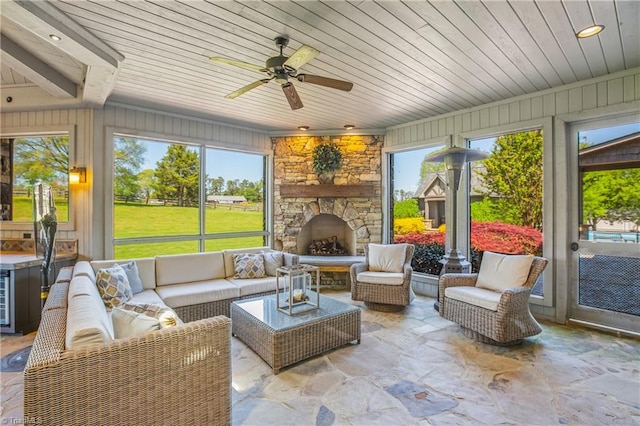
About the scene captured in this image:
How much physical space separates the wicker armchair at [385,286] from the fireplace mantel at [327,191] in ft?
4.55

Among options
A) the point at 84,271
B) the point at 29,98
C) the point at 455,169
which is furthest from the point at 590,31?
the point at 29,98

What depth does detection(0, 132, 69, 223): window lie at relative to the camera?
4219 mm

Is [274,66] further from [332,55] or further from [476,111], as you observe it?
[476,111]

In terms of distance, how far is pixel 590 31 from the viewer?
2.52 metres

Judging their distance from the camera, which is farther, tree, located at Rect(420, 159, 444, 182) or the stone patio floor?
tree, located at Rect(420, 159, 444, 182)

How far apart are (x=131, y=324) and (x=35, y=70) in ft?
10.7

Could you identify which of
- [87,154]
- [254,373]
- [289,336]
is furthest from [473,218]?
[87,154]

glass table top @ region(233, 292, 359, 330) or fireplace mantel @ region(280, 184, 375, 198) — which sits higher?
fireplace mantel @ region(280, 184, 375, 198)

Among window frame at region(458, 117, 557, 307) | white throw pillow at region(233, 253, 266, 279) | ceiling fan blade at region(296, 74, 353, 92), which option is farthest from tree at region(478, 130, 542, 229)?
white throw pillow at region(233, 253, 266, 279)

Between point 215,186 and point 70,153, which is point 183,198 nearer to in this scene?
point 215,186

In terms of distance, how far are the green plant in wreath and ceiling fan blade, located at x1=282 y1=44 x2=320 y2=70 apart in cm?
296

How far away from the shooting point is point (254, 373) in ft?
8.54

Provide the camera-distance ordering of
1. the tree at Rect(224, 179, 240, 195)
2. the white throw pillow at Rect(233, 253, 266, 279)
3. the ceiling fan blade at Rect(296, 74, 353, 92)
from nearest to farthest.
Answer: the ceiling fan blade at Rect(296, 74, 353, 92)
the white throw pillow at Rect(233, 253, 266, 279)
the tree at Rect(224, 179, 240, 195)

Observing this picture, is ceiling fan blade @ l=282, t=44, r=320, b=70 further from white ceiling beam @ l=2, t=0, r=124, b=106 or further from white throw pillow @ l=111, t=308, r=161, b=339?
white throw pillow @ l=111, t=308, r=161, b=339
